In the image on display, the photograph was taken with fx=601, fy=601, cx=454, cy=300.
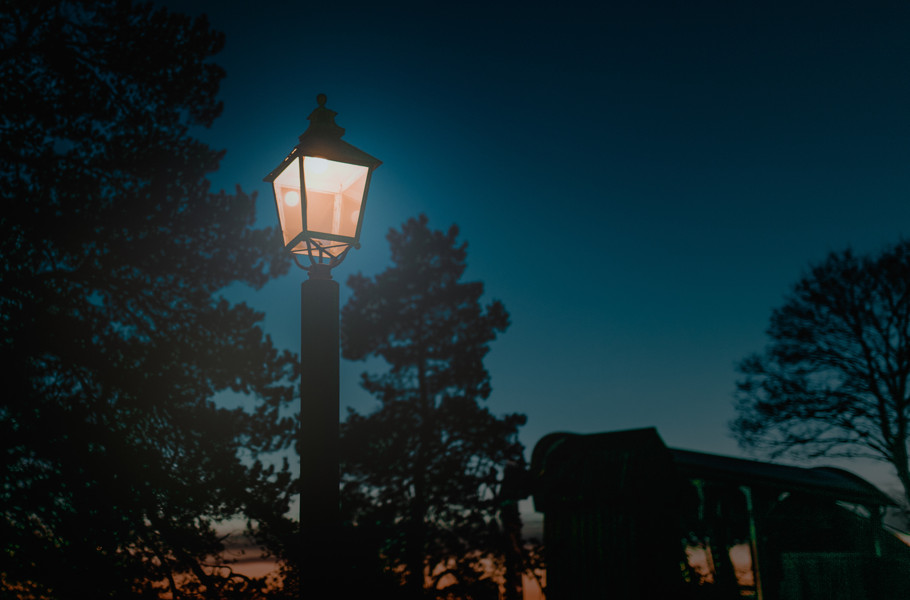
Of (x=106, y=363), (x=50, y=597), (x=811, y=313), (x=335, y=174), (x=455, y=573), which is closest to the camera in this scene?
(x=335, y=174)

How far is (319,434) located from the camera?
10.8ft

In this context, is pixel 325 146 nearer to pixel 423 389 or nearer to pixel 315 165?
pixel 315 165

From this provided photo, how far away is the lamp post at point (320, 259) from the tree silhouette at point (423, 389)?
1440cm

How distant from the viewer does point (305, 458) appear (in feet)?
10.6

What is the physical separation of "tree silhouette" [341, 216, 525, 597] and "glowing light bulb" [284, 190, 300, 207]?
47.4 ft

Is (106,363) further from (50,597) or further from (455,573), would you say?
(455,573)

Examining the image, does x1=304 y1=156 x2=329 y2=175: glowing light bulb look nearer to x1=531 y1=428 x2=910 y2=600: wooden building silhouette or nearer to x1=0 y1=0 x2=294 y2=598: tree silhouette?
x1=0 y1=0 x2=294 y2=598: tree silhouette

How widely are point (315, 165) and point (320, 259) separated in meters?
0.58

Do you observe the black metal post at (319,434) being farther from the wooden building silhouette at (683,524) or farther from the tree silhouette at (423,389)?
the tree silhouette at (423,389)

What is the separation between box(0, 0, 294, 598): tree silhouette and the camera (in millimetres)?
7117

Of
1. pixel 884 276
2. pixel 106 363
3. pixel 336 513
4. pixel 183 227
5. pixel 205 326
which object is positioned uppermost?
pixel 884 276

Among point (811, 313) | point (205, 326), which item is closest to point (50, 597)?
point (205, 326)

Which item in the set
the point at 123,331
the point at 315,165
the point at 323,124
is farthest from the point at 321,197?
the point at 123,331

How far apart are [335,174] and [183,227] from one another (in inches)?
274
